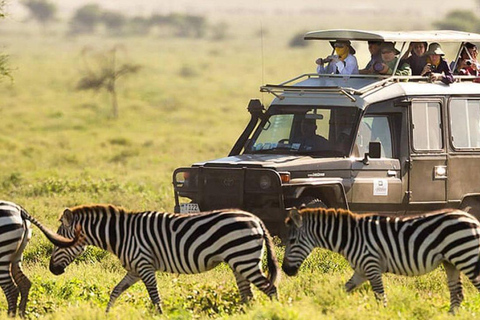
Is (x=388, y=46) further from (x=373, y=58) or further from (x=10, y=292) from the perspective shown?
(x=10, y=292)

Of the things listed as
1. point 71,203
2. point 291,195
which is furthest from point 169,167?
point 291,195

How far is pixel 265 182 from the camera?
10.9m

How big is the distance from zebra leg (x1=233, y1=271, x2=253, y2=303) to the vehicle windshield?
3.19 m

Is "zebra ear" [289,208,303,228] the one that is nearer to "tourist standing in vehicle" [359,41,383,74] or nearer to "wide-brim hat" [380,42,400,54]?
"tourist standing in vehicle" [359,41,383,74]

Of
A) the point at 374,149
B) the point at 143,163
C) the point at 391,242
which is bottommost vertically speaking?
the point at 143,163

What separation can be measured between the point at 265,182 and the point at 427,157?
2.10m

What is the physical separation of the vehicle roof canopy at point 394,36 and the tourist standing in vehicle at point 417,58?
10.6 inches

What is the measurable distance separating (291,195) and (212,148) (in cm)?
1376

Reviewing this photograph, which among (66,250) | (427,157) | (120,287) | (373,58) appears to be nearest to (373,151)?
(427,157)

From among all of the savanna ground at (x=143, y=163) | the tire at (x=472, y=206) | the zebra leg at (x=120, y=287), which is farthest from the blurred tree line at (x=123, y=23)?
the zebra leg at (x=120, y=287)

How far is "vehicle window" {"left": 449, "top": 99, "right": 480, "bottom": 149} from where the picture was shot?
1216cm

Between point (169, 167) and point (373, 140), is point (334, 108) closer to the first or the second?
point (373, 140)

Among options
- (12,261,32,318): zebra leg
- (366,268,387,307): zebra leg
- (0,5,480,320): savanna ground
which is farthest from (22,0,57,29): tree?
(366,268,387,307): zebra leg

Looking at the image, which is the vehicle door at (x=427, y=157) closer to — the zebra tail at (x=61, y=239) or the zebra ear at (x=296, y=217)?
the zebra ear at (x=296, y=217)
